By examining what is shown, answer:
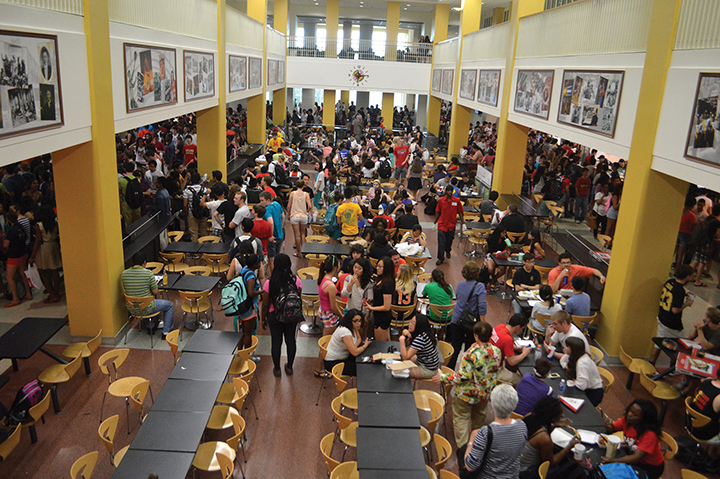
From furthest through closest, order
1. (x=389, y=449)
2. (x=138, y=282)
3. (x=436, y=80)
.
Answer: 1. (x=436, y=80)
2. (x=138, y=282)
3. (x=389, y=449)

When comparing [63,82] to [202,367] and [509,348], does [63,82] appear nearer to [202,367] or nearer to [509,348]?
[202,367]

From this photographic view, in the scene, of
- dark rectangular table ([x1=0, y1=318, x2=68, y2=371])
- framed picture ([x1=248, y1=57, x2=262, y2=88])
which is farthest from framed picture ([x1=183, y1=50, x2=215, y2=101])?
dark rectangular table ([x1=0, y1=318, x2=68, y2=371])

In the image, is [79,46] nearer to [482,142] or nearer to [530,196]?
[530,196]

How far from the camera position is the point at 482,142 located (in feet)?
69.5

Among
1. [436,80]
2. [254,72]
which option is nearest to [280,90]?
[436,80]

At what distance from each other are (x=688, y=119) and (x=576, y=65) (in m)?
3.77

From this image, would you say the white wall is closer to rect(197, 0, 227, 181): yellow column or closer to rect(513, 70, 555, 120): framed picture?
rect(197, 0, 227, 181): yellow column

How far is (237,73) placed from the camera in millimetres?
14766

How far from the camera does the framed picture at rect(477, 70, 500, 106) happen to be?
14.3m

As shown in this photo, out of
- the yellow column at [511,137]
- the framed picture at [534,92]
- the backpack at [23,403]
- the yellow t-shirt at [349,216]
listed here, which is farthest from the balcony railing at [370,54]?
the backpack at [23,403]

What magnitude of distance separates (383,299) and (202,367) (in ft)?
8.14

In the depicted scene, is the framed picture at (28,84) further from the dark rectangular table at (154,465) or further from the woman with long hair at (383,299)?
the woman with long hair at (383,299)

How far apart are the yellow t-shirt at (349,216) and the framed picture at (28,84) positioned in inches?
219

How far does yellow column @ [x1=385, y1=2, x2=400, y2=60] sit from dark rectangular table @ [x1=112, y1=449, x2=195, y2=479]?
22637mm
